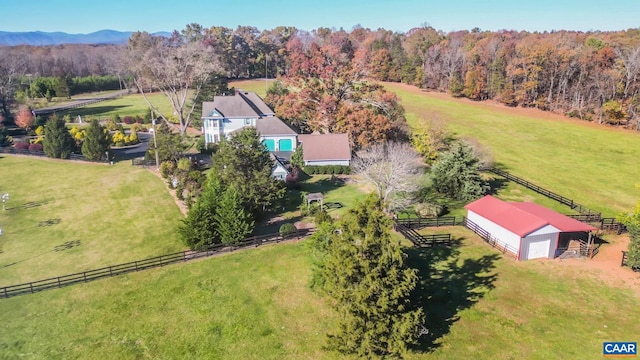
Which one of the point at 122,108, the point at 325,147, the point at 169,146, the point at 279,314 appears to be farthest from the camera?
the point at 122,108

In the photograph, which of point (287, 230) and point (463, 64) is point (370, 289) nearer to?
point (287, 230)

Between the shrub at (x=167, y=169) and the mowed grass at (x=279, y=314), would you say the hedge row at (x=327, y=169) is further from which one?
the mowed grass at (x=279, y=314)

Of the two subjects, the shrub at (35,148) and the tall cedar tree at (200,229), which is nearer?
the tall cedar tree at (200,229)

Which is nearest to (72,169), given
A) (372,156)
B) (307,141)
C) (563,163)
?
(307,141)

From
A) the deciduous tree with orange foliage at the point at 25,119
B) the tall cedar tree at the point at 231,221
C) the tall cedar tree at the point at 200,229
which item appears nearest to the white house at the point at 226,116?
the tall cedar tree at the point at 231,221

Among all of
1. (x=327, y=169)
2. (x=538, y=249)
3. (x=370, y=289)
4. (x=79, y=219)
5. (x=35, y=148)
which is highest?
(x=35, y=148)

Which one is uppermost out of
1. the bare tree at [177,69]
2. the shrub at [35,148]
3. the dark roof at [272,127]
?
the bare tree at [177,69]

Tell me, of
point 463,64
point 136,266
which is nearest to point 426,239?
point 136,266
